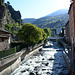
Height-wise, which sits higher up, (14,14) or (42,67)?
(14,14)

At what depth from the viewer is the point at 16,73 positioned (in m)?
21.7

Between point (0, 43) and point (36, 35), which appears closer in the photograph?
point (0, 43)

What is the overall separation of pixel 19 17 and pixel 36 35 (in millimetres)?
104032

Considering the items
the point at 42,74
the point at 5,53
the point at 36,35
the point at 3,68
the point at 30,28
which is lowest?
the point at 42,74

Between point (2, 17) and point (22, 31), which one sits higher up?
point (2, 17)

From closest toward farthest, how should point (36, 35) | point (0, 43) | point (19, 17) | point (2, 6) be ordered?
point (0, 43) → point (36, 35) → point (2, 6) → point (19, 17)

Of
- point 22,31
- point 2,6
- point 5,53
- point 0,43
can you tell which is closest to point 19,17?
point 2,6

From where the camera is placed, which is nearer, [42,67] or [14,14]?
[42,67]

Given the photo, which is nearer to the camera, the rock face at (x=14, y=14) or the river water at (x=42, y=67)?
the river water at (x=42, y=67)

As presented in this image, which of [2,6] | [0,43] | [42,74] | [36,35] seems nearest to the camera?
[42,74]

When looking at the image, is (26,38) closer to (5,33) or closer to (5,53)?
(5,33)

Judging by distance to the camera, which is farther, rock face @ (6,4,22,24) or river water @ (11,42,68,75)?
rock face @ (6,4,22,24)

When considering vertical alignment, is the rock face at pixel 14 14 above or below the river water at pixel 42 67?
above

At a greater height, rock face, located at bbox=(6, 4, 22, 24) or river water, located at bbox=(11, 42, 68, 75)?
rock face, located at bbox=(6, 4, 22, 24)
